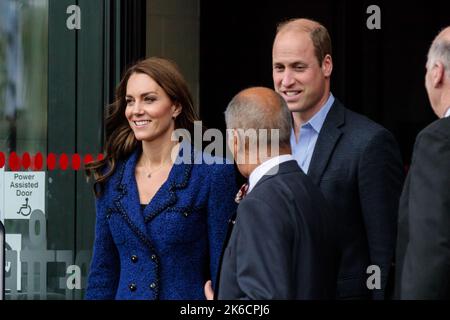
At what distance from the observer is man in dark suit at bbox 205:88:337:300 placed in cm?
355

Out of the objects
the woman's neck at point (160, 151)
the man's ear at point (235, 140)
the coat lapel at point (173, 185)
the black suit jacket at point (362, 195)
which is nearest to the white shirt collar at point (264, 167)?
the man's ear at point (235, 140)

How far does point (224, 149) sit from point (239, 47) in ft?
5.44

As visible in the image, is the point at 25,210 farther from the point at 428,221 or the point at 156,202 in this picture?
the point at 428,221

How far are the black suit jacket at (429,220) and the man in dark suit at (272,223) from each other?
11.3 inches

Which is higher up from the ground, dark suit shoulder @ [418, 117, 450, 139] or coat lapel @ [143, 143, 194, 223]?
dark suit shoulder @ [418, 117, 450, 139]

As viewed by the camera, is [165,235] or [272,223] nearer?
[272,223]

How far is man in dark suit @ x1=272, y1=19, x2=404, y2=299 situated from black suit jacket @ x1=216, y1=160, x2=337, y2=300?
640 mm

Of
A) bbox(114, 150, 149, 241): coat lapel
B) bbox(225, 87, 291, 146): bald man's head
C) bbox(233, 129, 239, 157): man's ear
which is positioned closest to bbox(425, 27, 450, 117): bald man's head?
bbox(225, 87, 291, 146): bald man's head

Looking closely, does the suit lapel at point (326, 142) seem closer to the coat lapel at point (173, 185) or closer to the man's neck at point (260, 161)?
the coat lapel at point (173, 185)

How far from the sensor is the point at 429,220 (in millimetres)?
3623

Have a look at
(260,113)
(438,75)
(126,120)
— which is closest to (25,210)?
(126,120)

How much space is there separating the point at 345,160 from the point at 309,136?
30 centimetres

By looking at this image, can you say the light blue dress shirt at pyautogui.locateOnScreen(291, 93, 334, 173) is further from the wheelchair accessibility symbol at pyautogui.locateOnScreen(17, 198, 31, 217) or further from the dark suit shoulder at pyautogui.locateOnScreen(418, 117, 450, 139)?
the wheelchair accessibility symbol at pyautogui.locateOnScreen(17, 198, 31, 217)
